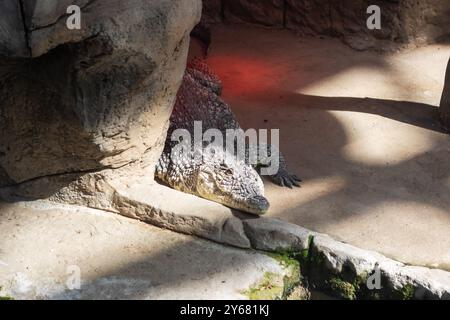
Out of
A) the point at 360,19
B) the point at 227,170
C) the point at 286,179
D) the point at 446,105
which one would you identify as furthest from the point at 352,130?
the point at 360,19

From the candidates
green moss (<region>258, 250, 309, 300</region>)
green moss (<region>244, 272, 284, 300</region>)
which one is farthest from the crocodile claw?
green moss (<region>244, 272, 284, 300</region>)

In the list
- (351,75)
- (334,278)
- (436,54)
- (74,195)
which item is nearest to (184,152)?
(74,195)

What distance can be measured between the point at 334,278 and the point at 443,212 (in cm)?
79

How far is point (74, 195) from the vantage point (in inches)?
146

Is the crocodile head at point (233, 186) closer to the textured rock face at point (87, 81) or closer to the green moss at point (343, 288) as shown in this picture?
the textured rock face at point (87, 81)

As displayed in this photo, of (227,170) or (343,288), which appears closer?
(343,288)

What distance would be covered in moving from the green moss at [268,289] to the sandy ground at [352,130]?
46cm

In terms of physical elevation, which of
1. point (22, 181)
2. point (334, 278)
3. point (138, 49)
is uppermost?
point (138, 49)

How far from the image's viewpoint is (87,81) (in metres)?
3.23

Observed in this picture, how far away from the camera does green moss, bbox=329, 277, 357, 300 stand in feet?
11.0

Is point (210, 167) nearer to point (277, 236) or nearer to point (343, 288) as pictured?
point (277, 236)

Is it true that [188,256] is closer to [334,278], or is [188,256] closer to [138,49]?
[334,278]

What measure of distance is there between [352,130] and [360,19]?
1861 millimetres

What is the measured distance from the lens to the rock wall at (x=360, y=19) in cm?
603
